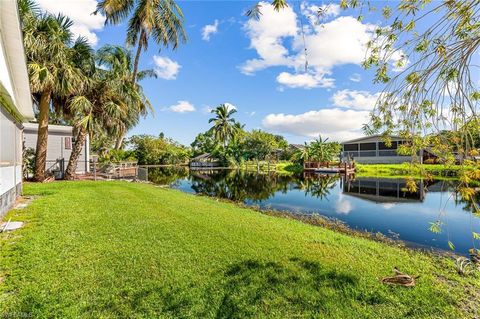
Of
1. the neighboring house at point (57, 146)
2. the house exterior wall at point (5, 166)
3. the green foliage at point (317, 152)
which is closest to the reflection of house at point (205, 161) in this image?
the green foliage at point (317, 152)

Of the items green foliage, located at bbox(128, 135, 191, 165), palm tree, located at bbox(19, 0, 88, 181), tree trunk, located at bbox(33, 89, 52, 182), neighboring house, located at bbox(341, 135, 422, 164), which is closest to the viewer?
palm tree, located at bbox(19, 0, 88, 181)

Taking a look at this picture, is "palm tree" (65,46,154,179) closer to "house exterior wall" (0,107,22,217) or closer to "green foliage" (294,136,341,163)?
"house exterior wall" (0,107,22,217)

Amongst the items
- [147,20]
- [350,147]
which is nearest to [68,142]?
[147,20]

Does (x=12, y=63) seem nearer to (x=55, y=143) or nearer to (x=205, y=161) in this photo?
(x=55, y=143)

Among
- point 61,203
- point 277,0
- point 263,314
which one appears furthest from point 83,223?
point 277,0

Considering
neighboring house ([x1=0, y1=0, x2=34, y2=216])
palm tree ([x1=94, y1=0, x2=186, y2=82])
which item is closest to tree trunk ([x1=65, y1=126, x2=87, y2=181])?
palm tree ([x1=94, y1=0, x2=186, y2=82])

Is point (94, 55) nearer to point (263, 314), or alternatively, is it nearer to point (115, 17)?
point (115, 17)

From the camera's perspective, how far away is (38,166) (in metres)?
15.1

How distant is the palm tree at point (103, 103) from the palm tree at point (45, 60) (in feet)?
4.14

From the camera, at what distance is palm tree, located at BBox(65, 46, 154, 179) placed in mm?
16047

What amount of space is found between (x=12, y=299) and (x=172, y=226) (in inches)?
148

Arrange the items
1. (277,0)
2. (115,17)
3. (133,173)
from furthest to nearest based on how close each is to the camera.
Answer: (133,173), (115,17), (277,0)

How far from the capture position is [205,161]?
5406 cm

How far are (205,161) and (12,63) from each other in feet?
152
